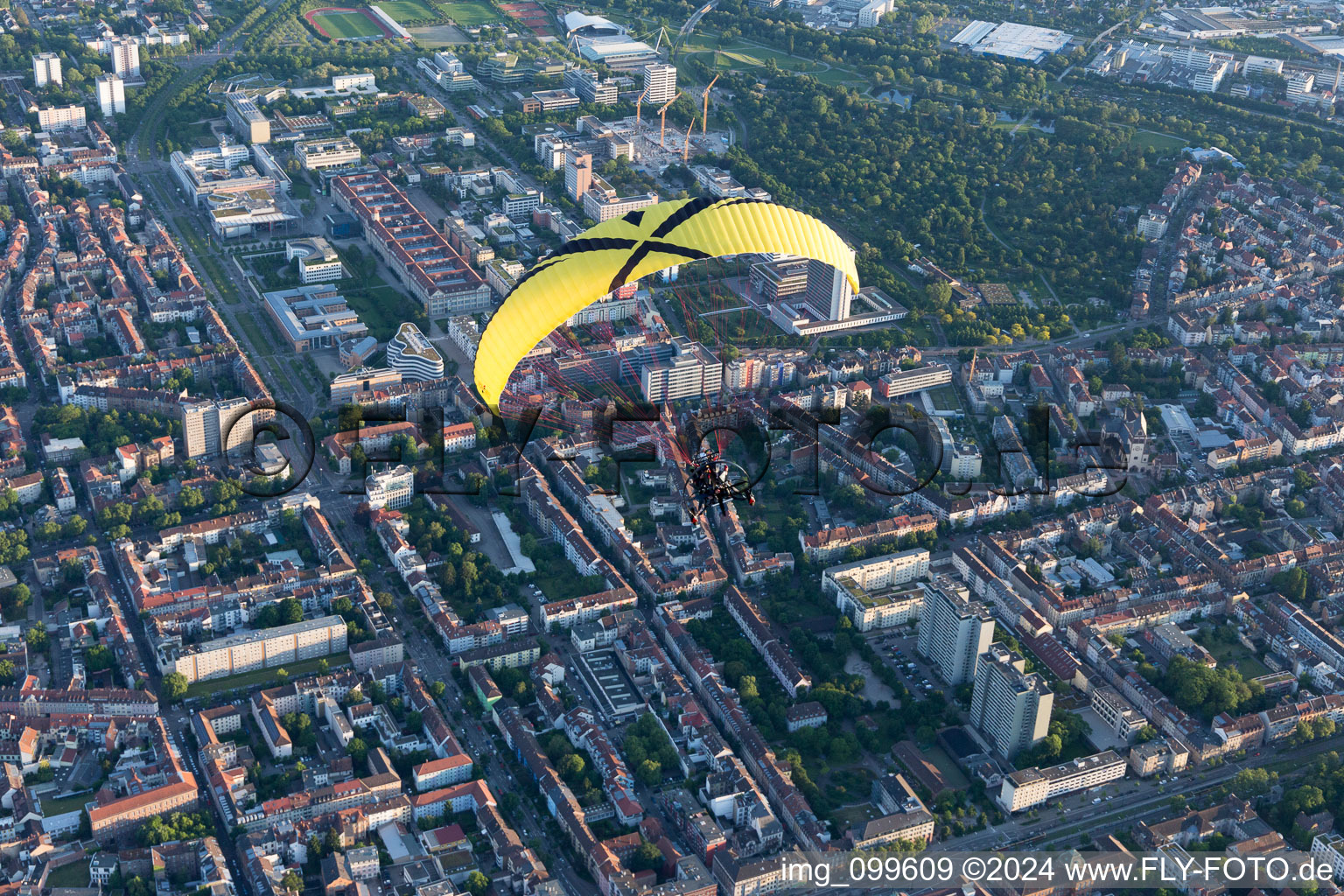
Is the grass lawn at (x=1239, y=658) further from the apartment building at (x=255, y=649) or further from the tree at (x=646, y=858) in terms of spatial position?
the apartment building at (x=255, y=649)

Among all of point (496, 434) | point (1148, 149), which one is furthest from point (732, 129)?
point (496, 434)

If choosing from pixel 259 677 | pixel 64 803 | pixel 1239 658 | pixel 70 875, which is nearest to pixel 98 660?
pixel 259 677

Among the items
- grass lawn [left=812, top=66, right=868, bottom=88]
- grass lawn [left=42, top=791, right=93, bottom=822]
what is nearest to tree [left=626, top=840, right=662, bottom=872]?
grass lawn [left=42, top=791, right=93, bottom=822]

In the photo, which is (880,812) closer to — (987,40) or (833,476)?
(833,476)

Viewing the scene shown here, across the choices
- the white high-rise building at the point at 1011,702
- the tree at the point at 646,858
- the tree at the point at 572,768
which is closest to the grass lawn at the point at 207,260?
the tree at the point at 572,768

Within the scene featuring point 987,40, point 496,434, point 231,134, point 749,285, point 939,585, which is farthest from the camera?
point 987,40
